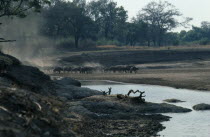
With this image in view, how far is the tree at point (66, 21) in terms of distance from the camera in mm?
123500

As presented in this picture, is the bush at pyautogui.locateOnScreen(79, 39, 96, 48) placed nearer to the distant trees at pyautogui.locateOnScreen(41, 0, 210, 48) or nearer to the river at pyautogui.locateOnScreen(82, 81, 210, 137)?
the distant trees at pyautogui.locateOnScreen(41, 0, 210, 48)

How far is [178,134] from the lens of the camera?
85.0 feet

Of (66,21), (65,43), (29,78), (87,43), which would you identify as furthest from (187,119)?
(66,21)

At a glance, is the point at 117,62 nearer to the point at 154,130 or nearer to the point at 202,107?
the point at 202,107

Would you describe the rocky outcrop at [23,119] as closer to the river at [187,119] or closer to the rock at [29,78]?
the river at [187,119]

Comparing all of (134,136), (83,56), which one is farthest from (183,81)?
(83,56)

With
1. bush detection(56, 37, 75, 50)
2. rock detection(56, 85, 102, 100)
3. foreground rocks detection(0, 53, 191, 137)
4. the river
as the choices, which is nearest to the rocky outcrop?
foreground rocks detection(0, 53, 191, 137)

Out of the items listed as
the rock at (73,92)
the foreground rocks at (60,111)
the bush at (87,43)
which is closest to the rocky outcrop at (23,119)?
the foreground rocks at (60,111)

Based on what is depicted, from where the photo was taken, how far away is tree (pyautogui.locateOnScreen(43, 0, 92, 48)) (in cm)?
12350

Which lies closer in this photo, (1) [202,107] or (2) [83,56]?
(1) [202,107]

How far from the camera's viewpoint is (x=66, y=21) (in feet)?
412

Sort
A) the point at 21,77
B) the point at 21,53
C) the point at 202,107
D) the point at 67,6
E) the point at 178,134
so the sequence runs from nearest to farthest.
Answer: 1. the point at 178,134
2. the point at 21,77
3. the point at 202,107
4. the point at 21,53
5. the point at 67,6

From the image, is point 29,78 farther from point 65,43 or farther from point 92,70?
point 65,43

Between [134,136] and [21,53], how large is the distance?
292ft
